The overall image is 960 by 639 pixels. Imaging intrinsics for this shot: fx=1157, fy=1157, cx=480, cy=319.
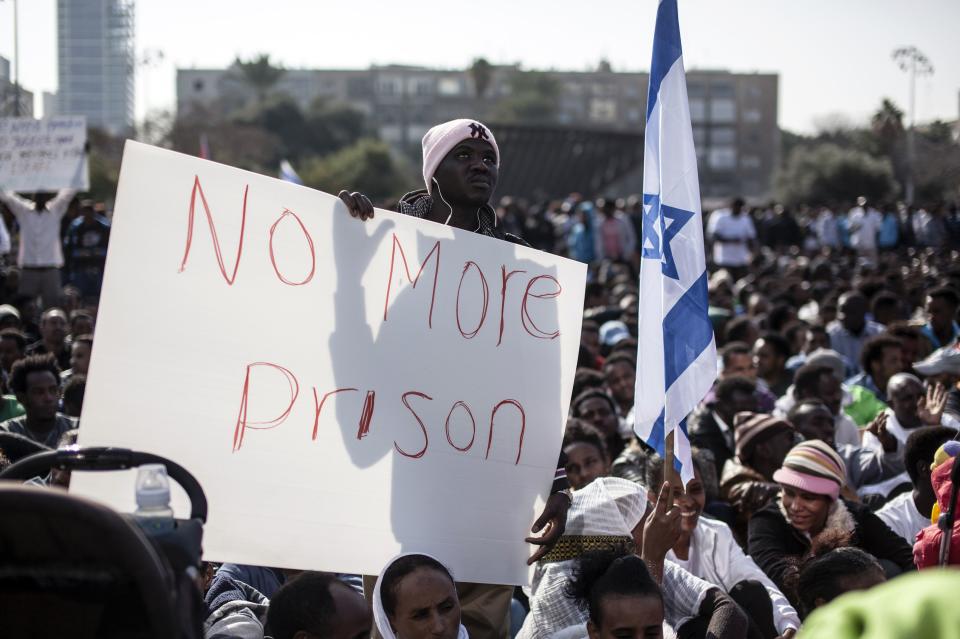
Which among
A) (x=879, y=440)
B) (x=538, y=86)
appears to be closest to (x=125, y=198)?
(x=879, y=440)

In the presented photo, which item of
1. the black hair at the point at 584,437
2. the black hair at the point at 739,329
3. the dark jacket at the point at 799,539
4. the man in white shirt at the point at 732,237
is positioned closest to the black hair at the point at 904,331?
the black hair at the point at 739,329

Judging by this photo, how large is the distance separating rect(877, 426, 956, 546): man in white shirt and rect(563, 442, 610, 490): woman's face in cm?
118

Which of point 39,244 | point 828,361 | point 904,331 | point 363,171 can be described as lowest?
point 828,361

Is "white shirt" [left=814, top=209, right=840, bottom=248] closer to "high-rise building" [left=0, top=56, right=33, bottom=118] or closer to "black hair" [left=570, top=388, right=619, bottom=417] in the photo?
"high-rise building" [left=0, top=56, right=33, bottom=118]

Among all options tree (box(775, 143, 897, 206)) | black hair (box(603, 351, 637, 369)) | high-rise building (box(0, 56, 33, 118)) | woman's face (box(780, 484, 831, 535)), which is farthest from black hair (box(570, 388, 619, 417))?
tree (box(775, 143, 897, 206))

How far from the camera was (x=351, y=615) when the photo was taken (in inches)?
120

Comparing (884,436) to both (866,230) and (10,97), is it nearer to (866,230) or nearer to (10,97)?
(10,97)

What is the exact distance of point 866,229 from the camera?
24656mm

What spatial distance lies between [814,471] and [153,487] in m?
3.30

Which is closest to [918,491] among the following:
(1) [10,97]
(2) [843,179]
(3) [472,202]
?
(3) [472,202]

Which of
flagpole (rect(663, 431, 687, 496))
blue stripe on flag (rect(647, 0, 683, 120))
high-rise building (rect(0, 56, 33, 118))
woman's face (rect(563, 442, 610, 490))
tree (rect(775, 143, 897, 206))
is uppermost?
tree (rect(775, 143, 897, 206))

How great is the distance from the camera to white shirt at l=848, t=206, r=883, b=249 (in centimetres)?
2453

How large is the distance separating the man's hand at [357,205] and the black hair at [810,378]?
14.4 feet

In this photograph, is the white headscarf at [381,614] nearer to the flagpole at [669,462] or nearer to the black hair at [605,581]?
the black hair at [605,581]
